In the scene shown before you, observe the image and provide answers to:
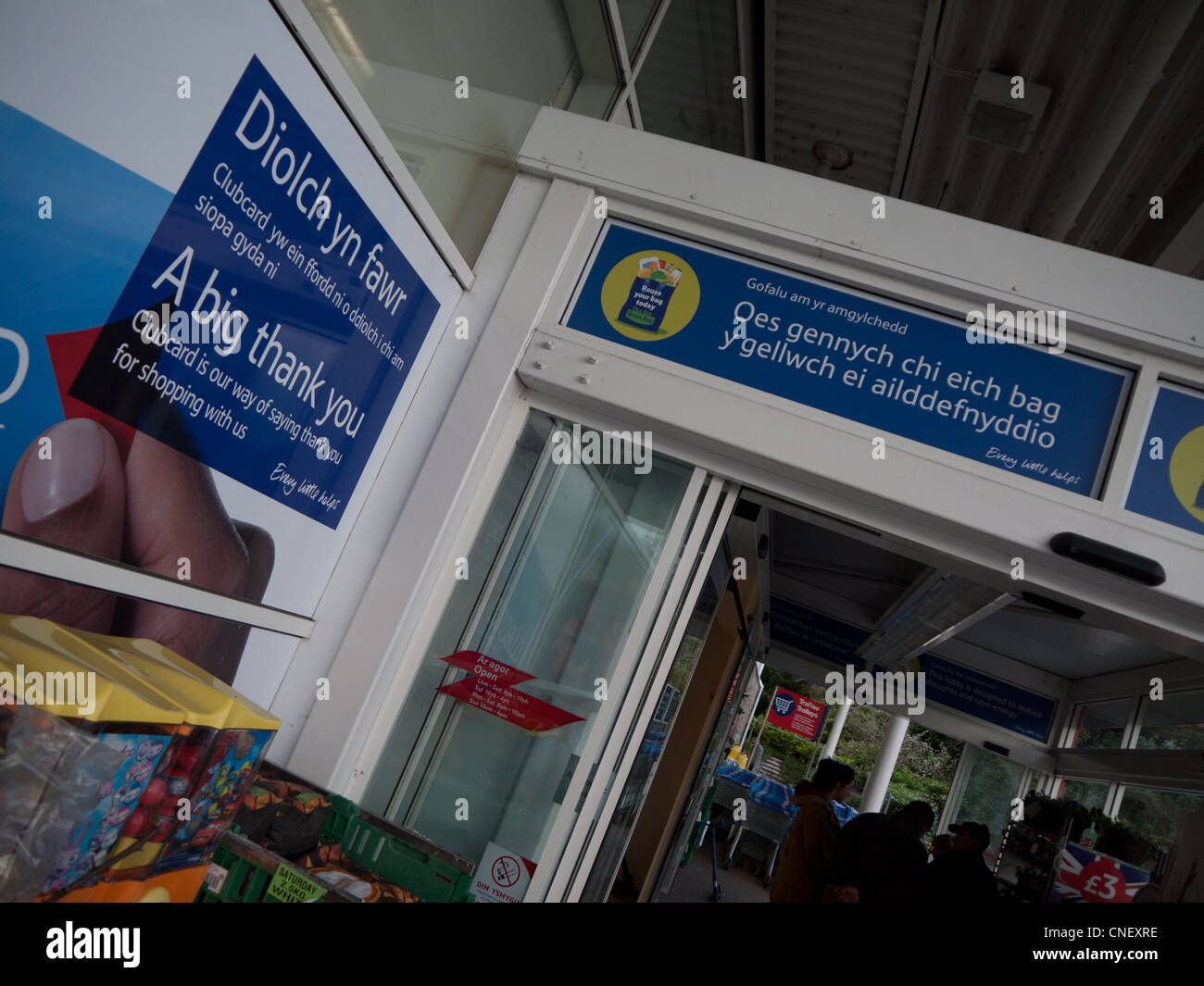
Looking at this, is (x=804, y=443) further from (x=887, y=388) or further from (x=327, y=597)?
(x=327, y=597)

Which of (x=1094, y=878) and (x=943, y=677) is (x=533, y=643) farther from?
(x=943, y=677)

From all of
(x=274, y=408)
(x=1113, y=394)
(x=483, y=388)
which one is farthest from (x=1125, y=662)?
(x=274, y=408)

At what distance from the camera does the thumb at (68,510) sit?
142cm

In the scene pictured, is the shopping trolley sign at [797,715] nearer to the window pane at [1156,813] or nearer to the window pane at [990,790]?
the window pane at [990,790]

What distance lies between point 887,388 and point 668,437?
0.72 meters

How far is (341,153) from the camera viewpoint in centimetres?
208

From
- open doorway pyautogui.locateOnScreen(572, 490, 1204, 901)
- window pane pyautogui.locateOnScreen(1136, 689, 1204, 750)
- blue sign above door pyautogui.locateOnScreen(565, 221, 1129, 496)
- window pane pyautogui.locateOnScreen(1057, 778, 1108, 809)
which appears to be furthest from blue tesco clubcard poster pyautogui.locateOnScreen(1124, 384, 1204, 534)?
window pane pyautogui.locateOnScreen(1057, 778, 1108, 809)

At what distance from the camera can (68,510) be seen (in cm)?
152

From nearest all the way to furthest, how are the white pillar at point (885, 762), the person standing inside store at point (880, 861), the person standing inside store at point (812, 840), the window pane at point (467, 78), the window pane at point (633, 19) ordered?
the window pane at point (467, 78)
the window pane at point (633, 19)
the person standing inside store at point (880, 861)
the person standing inside store at point (812, 840)
the white pillar at point (885, 762)

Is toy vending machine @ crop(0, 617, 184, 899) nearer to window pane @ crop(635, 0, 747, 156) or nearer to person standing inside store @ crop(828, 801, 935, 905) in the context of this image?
window pane @ crop(635, 0, 747, 156)
